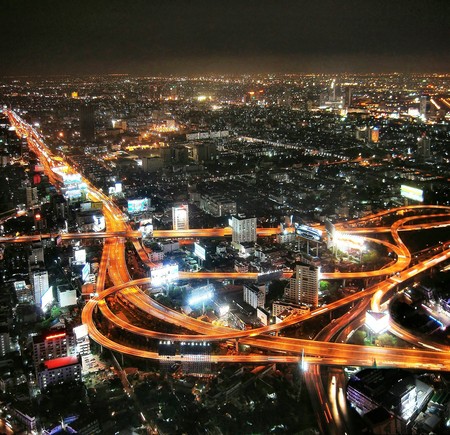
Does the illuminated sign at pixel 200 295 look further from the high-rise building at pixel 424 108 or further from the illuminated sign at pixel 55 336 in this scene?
the high-rise building at pixel 424 108

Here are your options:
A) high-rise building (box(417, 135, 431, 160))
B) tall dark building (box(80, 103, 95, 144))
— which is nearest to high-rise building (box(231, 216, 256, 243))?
high-rise building (box(417, 135, 431, 160))

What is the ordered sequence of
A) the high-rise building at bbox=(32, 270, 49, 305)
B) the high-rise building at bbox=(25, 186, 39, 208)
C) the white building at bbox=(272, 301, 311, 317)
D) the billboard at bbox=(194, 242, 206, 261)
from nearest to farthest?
the white building at bbox=(272, 301, 311, 317)
the high-rise building at bbox=(32, 270, 49, 305)
the billboard at bbox=(194, 242, 206, 261)
the high-rise building at bbox=(25, 186, 39, 208)

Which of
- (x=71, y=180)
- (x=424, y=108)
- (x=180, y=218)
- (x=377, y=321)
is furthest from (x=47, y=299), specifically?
(x=424, y=108)

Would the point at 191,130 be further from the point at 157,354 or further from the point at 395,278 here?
the point at 157,354

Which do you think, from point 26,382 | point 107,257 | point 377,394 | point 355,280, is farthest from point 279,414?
point 107,257

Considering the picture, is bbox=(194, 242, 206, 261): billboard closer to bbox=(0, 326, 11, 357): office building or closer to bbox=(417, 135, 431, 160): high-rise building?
bbox=(0, 326, 11, 357): office building

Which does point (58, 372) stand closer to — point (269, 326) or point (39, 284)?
point (39, 284)
